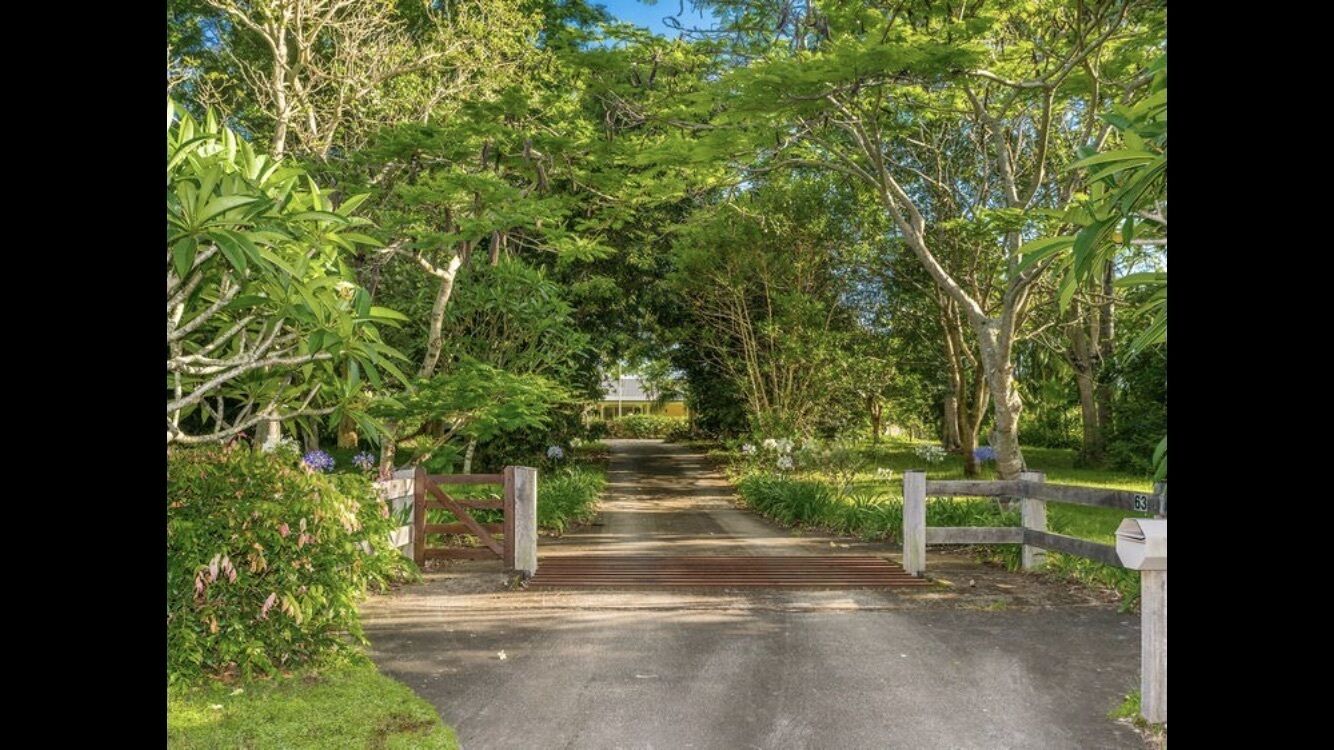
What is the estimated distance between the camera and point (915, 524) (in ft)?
28.0

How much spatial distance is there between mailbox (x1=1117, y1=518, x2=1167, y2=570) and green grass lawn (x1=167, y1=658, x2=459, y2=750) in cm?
312

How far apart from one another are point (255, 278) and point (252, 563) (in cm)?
160

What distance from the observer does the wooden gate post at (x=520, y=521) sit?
828cm

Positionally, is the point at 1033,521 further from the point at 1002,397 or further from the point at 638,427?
the point at 638,427

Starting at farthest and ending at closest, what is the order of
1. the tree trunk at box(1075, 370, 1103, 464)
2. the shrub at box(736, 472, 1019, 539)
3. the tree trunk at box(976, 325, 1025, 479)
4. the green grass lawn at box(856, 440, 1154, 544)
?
the tree trunk at box(1075, 370, 1103, 464)
the green grass lawn at box(856, 440, 1154, 544)
the tree trunk at box(976, 325, 1025, 479)
the shrub at box(736, 472, 1019, 539)

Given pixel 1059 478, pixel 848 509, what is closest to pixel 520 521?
pixel 848 509

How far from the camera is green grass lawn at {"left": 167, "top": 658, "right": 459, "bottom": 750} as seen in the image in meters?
3.95

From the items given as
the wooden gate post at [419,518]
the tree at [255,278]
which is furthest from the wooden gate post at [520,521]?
the tree at [255,278]

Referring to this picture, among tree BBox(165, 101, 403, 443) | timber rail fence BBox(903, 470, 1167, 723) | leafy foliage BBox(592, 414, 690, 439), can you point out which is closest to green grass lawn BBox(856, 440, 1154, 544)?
timber rail fence BBox(903, 470, 1167, 723)

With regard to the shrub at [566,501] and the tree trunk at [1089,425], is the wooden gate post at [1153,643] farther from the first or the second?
the tree trunk at [1089,425]

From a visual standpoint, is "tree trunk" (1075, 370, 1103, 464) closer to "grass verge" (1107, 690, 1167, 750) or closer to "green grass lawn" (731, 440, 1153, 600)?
"green grass lawn" (731, 440, 1153, 600)

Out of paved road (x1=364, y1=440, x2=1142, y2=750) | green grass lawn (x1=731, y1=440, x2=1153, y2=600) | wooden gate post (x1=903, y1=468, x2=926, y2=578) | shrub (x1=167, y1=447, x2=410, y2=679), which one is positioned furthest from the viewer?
wooden gate post (x1=903, y1=468, x2=926, y2=578)
